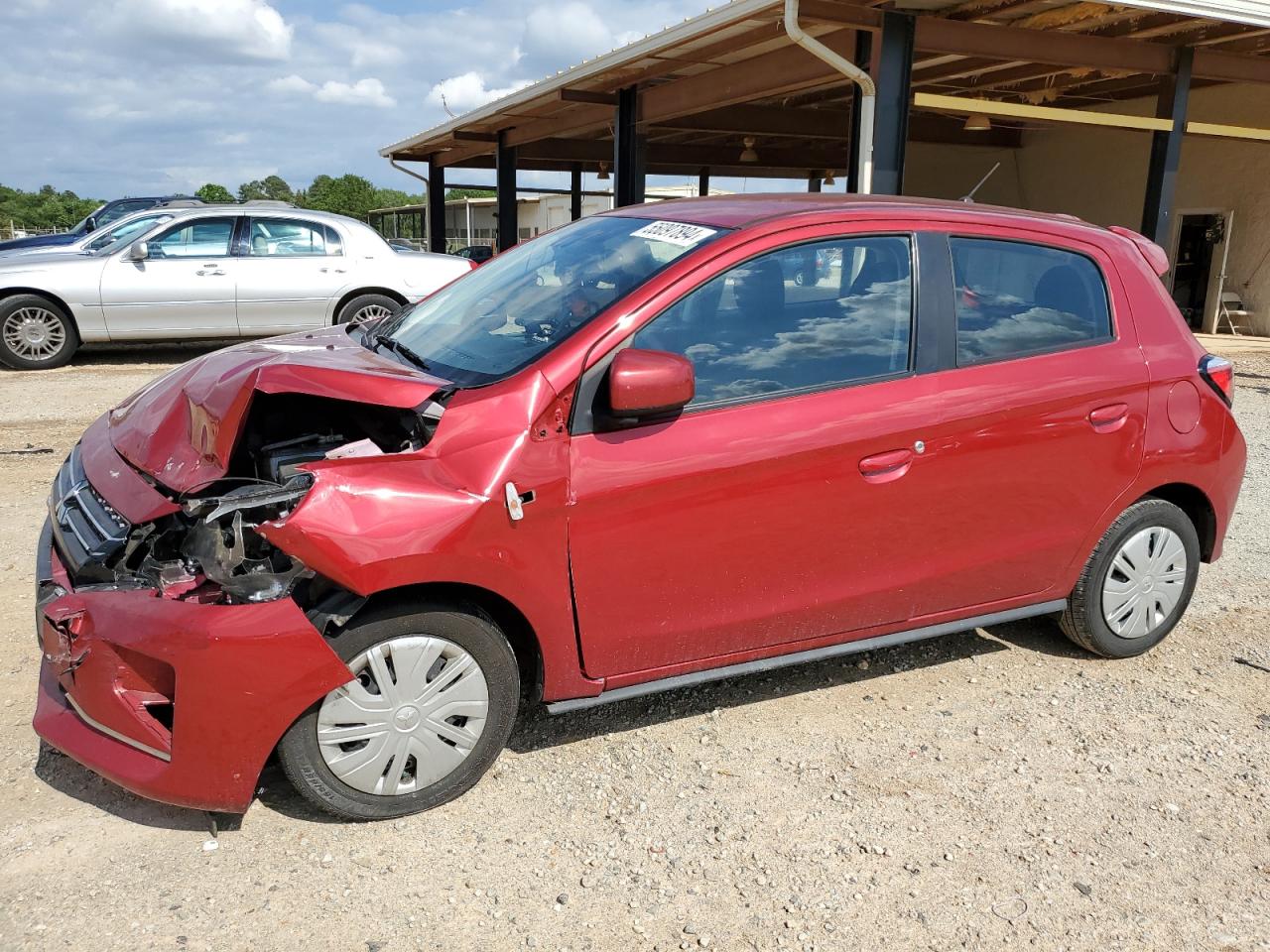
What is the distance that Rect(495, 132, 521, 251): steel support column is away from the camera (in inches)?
706

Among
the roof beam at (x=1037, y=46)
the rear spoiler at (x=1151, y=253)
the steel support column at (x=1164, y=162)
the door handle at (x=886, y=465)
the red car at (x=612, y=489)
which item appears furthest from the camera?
the steel support column at (x=1164, y=162)

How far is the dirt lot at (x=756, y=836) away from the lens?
251 centimetres

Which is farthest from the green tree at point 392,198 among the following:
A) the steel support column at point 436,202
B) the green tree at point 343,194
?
the steel support column at point 436,202

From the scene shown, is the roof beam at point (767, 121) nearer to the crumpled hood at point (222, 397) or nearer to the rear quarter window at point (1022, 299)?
the rear quarter window at point (1022, 299)

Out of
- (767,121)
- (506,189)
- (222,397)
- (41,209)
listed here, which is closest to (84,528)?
(222,397)

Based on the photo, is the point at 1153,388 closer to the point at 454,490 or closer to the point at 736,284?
the point at 736,284

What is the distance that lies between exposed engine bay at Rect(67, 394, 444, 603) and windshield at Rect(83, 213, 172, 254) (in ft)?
27.5

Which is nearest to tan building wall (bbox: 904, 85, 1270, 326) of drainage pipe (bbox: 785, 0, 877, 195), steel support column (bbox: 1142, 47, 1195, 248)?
steel support column (bbox: 1142, 47, 1195, 248)

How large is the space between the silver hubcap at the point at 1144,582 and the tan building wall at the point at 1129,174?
14067mm

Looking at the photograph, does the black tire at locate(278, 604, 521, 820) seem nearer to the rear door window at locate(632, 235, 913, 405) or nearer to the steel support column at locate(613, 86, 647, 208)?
the rear door window at locate(632, 235, 913, 405)

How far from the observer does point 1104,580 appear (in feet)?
12.8

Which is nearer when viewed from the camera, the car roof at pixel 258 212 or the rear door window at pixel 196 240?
the rear door window at pixel 196 240

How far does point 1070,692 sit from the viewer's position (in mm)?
3820

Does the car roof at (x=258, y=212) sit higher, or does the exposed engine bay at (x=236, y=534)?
the car roof at (x=258, y=212)
